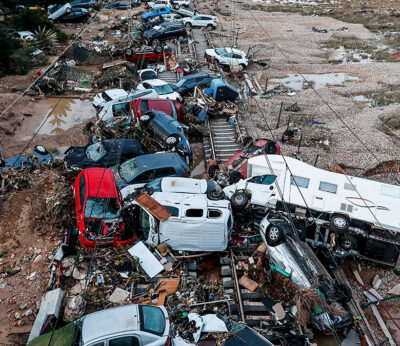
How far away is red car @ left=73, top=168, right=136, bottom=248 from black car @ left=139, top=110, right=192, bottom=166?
3.86m

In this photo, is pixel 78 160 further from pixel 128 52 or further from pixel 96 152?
pixel 128 52

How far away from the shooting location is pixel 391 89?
2194cm

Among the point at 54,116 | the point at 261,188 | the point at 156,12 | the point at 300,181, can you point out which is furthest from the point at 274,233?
the point at 156,12

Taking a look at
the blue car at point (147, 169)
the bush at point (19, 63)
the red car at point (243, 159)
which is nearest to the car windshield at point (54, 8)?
the bush at point (19, 63)

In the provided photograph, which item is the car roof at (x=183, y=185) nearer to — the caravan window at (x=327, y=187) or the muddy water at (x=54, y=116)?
the caravan window at (x=327, y=187)

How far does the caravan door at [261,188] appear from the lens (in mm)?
10305

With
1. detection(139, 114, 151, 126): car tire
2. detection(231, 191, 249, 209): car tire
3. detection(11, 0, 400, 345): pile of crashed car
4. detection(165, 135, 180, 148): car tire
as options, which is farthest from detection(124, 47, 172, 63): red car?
detection(231, 191, 249, 209): car tire

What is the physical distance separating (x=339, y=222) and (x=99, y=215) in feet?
22.3

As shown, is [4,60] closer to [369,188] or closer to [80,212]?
[80,212]

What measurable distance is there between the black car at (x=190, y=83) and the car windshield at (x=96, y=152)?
7325 mm

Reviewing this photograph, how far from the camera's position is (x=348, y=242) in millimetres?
9516

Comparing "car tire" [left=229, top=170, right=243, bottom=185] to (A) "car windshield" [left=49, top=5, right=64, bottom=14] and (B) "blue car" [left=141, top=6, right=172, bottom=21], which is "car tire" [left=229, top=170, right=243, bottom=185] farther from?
(A) "car windshield" [left=49, top=5, right=64, bottom=14]

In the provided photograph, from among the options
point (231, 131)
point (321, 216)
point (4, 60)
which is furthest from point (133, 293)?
point (4, 60)

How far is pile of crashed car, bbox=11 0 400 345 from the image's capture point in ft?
24.5
